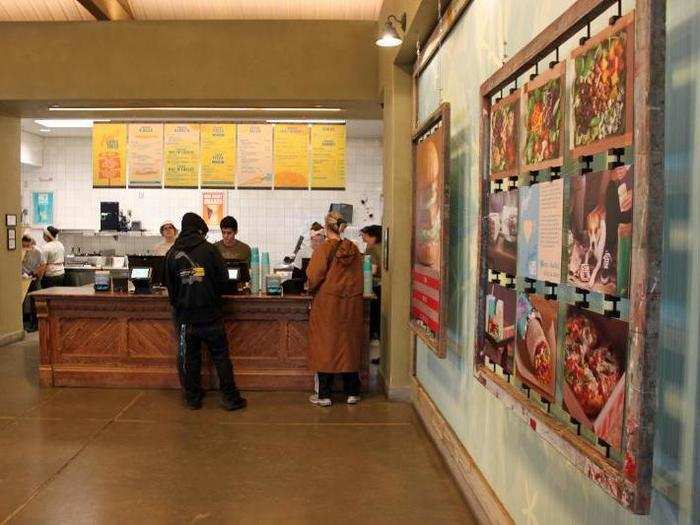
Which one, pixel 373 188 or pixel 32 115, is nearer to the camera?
pixel 32 115

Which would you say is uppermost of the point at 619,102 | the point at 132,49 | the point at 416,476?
the point at 132,49

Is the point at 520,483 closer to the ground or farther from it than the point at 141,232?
closer to the ground

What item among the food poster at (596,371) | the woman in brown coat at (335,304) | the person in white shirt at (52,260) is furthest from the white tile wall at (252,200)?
the food poster at (596,371)

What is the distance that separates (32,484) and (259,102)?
4561 mm

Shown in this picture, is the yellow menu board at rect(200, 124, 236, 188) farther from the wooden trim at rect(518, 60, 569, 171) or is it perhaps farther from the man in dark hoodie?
the wooden trim at rect(518, 60, 569, 171)

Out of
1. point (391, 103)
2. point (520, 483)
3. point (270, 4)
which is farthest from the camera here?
point (270, 4)

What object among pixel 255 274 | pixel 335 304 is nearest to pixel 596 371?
pixel 335 304

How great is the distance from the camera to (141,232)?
39.9 feet

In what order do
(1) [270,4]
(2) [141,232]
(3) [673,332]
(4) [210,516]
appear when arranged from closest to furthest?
(3) [673,332], (4) [210,516], (1) [270,4], (2) [141,232]

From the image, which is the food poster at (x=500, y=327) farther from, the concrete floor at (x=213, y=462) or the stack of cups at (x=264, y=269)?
the stack of cups at (x=264, y=269)

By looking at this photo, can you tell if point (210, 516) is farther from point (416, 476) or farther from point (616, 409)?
point (616, 409)

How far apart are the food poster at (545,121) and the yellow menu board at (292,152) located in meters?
5.47

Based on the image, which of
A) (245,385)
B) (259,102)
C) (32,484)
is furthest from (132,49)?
(32,484)

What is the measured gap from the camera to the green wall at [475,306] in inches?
63.9
